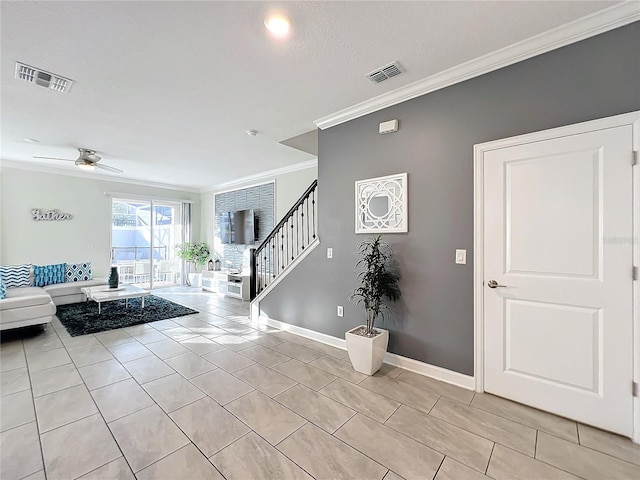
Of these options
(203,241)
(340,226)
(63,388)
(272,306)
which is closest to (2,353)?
(63,388)

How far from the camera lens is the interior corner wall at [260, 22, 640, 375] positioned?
205cm

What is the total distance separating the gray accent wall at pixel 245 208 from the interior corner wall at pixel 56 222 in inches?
85.6

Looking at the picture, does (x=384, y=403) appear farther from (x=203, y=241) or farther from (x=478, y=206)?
(x=203, y=241)

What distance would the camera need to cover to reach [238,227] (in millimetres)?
7012

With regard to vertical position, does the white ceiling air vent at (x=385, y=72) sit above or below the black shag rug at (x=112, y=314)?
above

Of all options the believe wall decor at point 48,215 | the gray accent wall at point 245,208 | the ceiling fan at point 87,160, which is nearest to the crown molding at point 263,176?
the gray accent wall at point 245,208

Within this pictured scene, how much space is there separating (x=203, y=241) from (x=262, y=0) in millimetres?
7664

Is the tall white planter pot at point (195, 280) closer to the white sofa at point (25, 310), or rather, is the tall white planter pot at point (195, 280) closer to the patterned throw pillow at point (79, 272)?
the patterned throw pillow at point (79, 272)

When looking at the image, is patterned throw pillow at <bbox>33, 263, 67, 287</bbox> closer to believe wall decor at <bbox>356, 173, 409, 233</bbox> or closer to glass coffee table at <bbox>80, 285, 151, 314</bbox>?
glass coffee table at <bbox>80, 285, 151, 314</bbox>

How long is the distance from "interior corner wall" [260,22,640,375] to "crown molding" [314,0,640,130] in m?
0.05

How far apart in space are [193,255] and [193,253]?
59mm

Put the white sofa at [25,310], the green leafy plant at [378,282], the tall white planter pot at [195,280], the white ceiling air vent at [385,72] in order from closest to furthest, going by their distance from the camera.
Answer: the white ceiling air vent at [385,72] → the green leafy plant at [378,282] → the white sofa at [25,310] → the tall white planter pot at [195,280]

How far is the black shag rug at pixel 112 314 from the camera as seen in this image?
428 cm

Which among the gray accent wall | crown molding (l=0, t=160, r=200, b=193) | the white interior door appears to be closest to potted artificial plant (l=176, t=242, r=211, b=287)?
the gray accent wall
